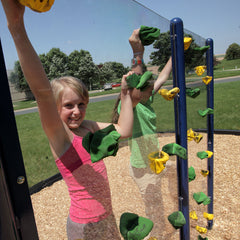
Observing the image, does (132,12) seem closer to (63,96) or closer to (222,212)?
(63,96)

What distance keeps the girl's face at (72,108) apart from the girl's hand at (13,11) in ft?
0.88

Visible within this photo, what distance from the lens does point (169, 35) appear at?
48.7 inches

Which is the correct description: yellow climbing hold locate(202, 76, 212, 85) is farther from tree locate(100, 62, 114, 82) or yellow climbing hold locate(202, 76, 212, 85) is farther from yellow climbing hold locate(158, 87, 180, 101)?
tree locate(100, 62, 114, 82)

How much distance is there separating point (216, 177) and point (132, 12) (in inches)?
118

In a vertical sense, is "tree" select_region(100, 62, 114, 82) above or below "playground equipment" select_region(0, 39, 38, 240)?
above

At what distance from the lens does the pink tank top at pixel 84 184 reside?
90 cm

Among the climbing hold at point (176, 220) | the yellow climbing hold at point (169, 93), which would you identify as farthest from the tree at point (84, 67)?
the climbing hold at point (176, 220)

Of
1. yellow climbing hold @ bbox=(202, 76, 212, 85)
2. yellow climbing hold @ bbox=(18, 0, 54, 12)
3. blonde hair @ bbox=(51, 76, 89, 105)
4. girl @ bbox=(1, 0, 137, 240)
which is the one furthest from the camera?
yellow climbing hold @ bbox=(202, 76, 212, 85)

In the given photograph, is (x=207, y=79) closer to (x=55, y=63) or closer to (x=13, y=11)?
(x=55, y=63)

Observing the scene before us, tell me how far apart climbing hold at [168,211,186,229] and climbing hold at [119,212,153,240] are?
0.26 m

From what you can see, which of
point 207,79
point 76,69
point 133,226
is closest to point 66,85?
point 76,69

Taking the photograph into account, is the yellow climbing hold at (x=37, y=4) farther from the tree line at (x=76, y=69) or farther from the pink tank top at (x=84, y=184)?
the pink tank top at (x=84, y=184)

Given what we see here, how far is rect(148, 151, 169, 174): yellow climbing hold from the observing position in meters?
1.04

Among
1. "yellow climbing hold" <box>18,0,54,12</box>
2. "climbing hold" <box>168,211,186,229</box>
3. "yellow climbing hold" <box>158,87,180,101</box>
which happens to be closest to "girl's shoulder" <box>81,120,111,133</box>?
"yellow climbing hold" <box>158,87,180,101</box>
